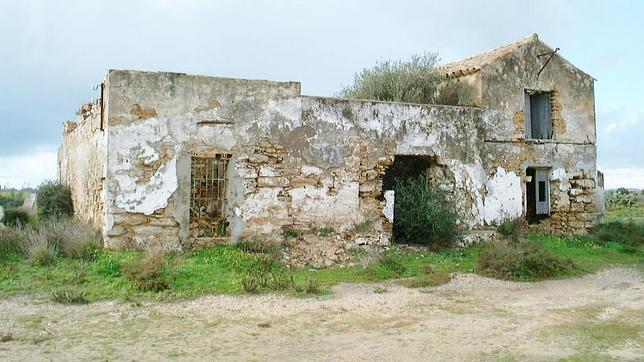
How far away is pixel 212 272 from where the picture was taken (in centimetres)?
987

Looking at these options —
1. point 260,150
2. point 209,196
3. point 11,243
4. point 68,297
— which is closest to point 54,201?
point 11,243

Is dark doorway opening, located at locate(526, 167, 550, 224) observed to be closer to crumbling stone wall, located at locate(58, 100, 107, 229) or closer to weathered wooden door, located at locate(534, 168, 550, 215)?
weathered wooden door, located at locate(534, 168, 550, 215)

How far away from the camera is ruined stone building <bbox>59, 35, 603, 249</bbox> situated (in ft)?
37.4

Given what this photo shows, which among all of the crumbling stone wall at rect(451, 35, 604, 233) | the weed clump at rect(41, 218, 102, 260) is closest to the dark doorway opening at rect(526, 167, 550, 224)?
the crumbling stone wall at rect(451, 35, 604, 233)

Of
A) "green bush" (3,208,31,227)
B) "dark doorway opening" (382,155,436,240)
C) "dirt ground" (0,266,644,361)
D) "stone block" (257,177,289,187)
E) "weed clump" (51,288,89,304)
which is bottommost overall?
"dirt ground" (0,266,644,361)

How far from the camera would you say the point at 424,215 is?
13.4 m

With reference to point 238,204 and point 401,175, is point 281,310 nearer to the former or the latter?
point 238,204

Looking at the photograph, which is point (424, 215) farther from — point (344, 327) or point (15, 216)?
point (15, 216)

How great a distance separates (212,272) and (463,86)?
858 centimetres

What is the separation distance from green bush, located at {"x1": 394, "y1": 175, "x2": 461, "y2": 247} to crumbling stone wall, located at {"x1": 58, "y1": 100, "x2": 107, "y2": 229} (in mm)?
6597

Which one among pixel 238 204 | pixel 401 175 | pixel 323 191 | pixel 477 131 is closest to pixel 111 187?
pixel 238 204

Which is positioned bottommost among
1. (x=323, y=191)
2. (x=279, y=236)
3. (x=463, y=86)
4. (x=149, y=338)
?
(x=149, y=338)

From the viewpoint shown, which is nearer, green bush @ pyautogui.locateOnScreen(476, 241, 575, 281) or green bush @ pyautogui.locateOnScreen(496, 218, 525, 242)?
green bush @ pyautogui.locateOnScreen(476, 241, 575, 281)

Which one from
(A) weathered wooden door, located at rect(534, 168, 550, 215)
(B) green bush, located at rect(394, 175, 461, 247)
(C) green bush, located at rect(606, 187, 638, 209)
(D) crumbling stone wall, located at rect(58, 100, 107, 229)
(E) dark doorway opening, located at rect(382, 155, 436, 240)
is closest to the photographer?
(D) crumbling stone wall, located at rect(58, 100, 107, 229)
